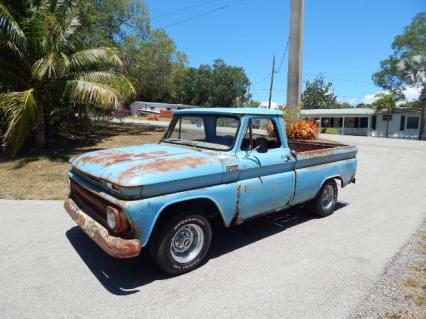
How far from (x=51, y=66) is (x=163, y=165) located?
7967 mm

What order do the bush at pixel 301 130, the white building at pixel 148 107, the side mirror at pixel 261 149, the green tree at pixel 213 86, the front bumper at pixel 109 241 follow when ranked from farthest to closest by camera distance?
the green tree at pixel 213 86 < the white building at pixel 148 107 < the bush at pixel 301 130 < the side mirror at pixel 261 149 < the front bumper at pixel 109 241

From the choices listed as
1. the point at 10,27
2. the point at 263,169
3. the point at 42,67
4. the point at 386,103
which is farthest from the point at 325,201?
the point at 386,103

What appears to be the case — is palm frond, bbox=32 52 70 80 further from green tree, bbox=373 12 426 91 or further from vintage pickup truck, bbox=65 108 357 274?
green tree, bbox=373 12 426 91

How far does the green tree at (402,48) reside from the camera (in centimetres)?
4334

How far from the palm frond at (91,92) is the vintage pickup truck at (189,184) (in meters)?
5.98

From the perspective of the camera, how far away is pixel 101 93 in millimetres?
10633

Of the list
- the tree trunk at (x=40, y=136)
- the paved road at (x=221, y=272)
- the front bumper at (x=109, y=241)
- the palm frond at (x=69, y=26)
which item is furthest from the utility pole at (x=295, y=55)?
the front bumper at (x=109, y=241)

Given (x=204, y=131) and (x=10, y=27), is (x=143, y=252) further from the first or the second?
(x=10, y=27)

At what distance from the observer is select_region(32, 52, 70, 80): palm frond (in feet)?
32.5

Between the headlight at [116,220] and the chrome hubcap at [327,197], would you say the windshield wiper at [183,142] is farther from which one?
the chrome hubcap at [327,197]

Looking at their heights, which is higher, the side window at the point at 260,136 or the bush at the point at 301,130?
the side window at the point at 260,136

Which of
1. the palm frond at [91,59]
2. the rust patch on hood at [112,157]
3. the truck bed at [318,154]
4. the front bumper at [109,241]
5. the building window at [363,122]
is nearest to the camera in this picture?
the front bumper at [109,241]

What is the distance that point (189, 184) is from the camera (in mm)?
3824

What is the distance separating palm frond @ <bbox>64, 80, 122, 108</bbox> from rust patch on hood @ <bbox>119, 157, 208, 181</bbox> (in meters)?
7.37
